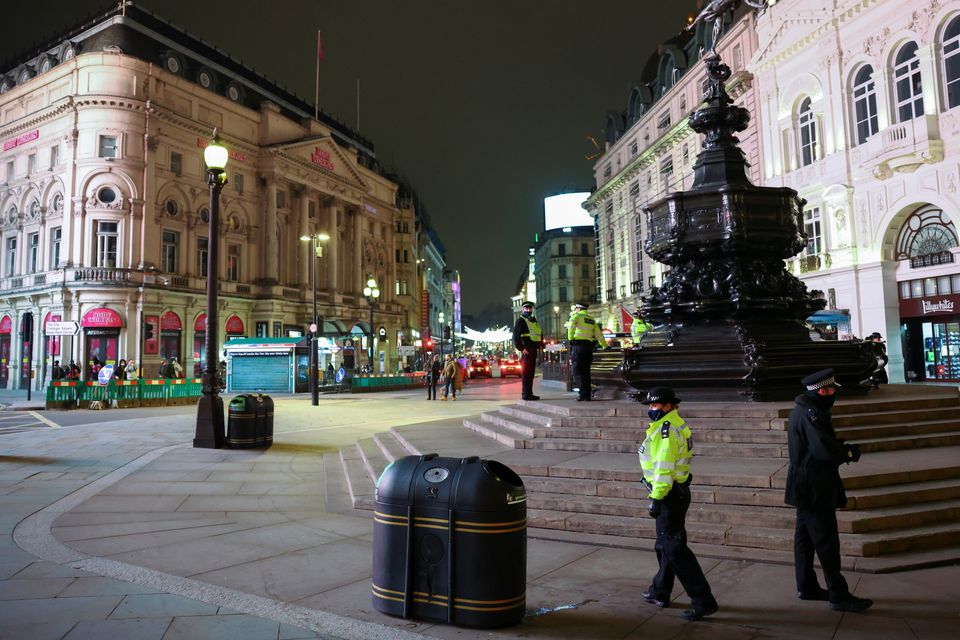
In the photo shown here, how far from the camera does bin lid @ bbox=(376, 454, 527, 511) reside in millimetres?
4105

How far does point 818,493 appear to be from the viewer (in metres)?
4.45

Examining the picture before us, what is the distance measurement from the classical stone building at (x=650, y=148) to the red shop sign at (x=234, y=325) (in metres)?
28.0

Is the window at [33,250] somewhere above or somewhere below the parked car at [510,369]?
above

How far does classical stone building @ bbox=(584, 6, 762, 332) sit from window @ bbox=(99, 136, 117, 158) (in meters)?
31.8

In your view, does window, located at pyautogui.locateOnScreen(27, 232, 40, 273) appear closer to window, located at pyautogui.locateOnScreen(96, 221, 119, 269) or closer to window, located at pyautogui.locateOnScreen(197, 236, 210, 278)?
window, located at pyautogui.locateOnScreen(96, 221, 119, 269)

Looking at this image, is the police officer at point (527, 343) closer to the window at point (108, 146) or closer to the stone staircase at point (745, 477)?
the stone staircase at point (745, 477)

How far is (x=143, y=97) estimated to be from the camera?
3853cm

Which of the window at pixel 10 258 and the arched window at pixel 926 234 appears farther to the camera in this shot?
the window at pixel 10 258

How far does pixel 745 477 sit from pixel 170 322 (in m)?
40.8

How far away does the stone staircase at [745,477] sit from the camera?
5605 mm

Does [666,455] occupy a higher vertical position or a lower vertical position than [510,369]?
lower

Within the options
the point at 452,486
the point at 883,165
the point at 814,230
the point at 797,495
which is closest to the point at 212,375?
the point at 452,486

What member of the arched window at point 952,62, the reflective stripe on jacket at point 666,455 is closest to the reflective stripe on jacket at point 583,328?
the reflective stripe on jacket at point 666,455

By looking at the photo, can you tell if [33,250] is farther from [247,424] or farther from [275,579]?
[275,579]
